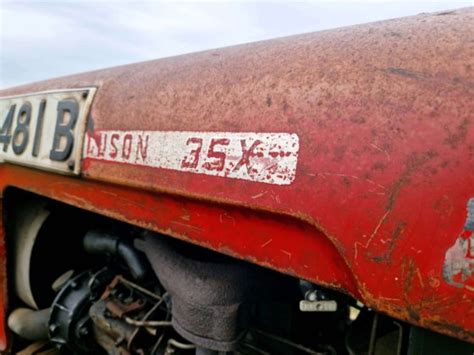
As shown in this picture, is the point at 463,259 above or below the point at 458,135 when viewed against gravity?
below

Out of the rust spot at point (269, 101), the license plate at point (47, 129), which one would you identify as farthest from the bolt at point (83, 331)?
the rust spot at point (269, 101)

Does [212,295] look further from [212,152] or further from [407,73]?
[407,73]

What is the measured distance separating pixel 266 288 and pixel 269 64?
1.95 ft

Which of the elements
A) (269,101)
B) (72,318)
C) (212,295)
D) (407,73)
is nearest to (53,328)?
(72,318)

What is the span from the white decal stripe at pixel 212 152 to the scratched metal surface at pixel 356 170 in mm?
18

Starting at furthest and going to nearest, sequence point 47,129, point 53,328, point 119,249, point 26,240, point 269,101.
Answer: point 26,240 → point 53,328 → point 119,249 → point 47,129 → point 269,101

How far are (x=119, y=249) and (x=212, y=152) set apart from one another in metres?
0.83

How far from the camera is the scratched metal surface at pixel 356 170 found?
2.14 feet

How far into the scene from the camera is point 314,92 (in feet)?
2.66

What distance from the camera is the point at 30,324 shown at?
5.87ft

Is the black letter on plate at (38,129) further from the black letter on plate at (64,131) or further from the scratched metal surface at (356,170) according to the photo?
the scratched metal surface at (356,170)

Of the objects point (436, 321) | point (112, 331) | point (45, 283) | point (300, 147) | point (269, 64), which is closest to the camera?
point (436, 321)

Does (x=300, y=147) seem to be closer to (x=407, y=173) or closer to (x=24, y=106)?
(x=407, y=173)

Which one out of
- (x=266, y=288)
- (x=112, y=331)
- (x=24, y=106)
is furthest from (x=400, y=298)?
(x=24, y=106)
